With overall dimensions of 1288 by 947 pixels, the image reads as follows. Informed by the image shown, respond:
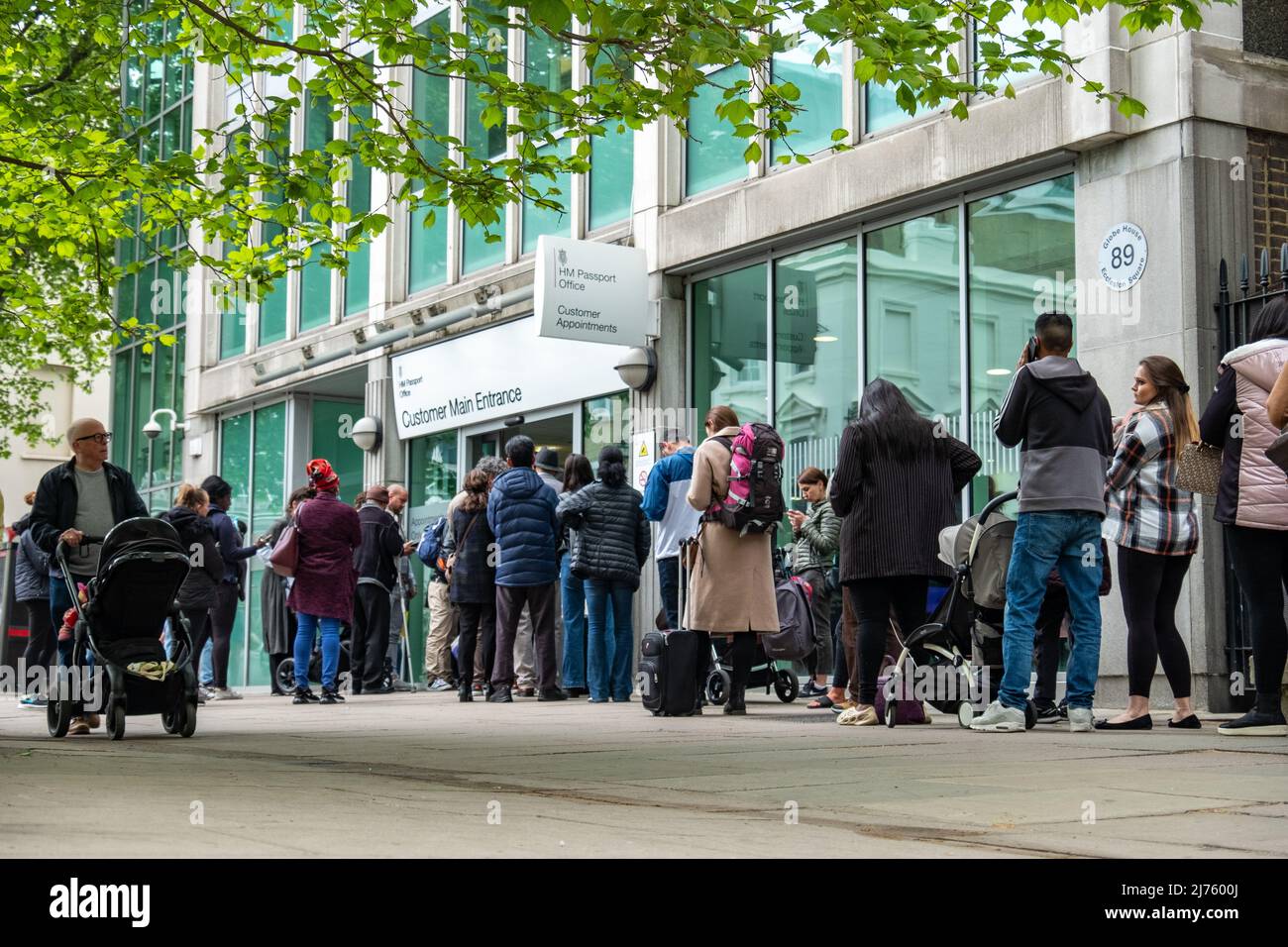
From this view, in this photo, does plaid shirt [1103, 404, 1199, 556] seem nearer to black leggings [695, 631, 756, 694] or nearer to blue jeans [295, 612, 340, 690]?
black leggings [695, 631, 756, 694]

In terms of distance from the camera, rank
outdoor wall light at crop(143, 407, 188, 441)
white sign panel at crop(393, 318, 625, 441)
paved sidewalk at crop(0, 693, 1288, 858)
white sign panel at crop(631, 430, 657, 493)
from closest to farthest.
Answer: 1. paved sidewalk at crop(0, 693, 1288, 858)
2. white sign panel at crop(631, 430, 657, 493)
3. white sign panel at crop(393, 318, 625, 441)
4. outdoor wall light at crop(143, 407, 188, 441)

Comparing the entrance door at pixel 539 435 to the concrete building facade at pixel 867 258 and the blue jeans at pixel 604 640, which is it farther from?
the blue jeans at pixel 604 640

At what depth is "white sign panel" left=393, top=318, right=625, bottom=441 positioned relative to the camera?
58.0ft

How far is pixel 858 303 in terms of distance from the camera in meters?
14.3

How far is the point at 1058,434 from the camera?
8586 mm

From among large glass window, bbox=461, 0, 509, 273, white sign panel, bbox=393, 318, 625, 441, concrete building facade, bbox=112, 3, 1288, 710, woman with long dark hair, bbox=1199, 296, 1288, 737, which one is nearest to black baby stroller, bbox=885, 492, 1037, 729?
woman with long dark hair, bbox=1199, 296, 1288, 737

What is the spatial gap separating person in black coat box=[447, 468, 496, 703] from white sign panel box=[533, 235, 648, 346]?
6.33 feet

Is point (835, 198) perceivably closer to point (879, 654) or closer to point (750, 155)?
point (750, 155)

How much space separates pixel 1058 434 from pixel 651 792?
358cm

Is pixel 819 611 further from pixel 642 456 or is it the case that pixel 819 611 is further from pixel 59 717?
pixel 59 717

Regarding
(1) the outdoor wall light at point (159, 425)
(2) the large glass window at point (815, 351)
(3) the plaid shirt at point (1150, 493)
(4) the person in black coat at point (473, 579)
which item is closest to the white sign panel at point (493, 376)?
(2) the large glass window at point (815, 351)

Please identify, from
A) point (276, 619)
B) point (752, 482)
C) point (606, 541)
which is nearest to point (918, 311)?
point (606, 541)

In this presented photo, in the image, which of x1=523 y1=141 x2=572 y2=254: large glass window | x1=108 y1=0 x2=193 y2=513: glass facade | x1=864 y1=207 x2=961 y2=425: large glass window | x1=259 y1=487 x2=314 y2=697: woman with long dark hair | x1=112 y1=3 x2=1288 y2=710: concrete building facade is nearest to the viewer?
x1=112 y1=3 x2=1288 y2=710: concrete building facade

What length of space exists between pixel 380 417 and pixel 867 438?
43.1 feet
